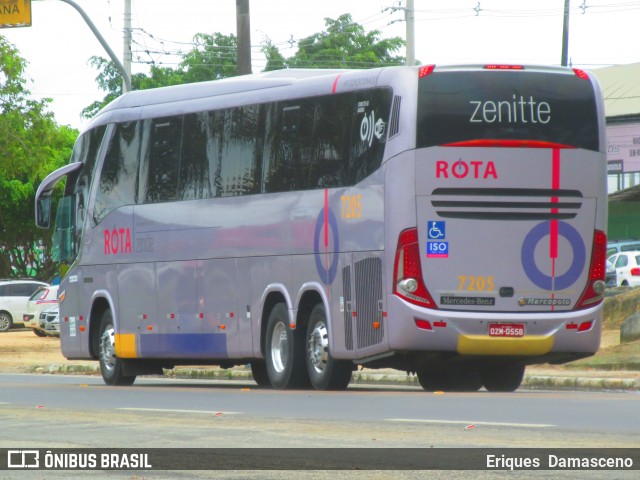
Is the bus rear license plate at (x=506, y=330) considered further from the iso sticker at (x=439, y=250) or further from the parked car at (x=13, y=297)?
the parked car at (x=13, y=297)

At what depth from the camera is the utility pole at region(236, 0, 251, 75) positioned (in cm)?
2648

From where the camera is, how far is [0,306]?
1993 inches

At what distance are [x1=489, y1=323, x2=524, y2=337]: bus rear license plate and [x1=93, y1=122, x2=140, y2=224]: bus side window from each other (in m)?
6.94

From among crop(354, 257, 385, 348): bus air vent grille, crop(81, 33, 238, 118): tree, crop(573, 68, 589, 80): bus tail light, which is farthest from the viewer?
crop(81, 33, 238, 118): tree

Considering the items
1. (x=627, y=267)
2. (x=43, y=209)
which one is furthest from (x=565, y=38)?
(x=43, y=209)

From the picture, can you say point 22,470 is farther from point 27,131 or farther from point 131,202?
point 27,131

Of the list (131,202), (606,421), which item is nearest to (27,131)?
(131,202)

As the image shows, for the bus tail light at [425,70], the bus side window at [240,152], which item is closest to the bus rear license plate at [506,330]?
the bus tail light at [425,70]

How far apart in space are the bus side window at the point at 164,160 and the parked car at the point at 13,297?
29566mm

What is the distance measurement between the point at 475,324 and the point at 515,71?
2.89 metres

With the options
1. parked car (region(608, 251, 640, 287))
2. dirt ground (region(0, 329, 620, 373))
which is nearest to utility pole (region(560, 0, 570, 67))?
parked car (region(608, 251, 640, 287))

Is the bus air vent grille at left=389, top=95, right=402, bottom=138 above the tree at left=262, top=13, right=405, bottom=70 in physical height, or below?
below

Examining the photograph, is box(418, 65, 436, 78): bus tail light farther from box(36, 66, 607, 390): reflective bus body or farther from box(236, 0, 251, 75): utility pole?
box(236, 0, 251, 75): utility pole

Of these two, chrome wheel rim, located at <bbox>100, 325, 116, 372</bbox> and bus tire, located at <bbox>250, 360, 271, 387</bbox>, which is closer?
bus tire, located at <bbox>250, 360, 271, 387</bbox>
